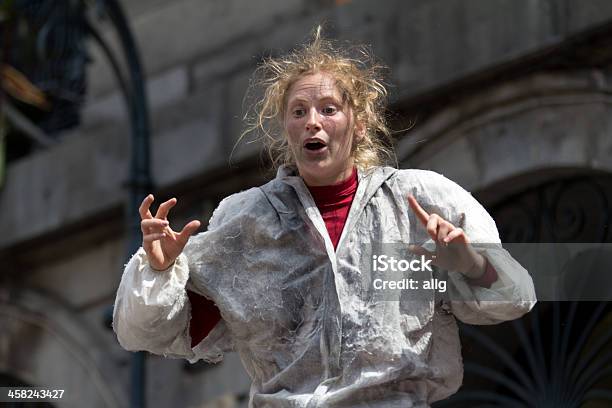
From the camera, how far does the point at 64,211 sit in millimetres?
10875

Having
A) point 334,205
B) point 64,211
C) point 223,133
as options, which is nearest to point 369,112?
point 334,205

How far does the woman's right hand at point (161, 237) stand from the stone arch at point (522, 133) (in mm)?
3924

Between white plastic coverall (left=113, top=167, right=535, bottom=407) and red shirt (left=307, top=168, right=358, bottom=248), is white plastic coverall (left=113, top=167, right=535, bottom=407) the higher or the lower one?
the lower one

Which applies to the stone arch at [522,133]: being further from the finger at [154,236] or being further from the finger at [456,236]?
the finger at [154,236]

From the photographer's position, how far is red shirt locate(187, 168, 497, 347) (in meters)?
4.93

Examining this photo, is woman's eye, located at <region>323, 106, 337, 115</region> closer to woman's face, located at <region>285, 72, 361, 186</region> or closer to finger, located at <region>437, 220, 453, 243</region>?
woman's face, located at <region>285, 72, 361, 186</region>

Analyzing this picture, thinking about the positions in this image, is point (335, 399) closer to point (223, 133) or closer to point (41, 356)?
point (223, 133)

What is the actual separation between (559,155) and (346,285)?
3.87 metres

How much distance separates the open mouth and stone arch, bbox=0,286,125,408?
19.0 feet

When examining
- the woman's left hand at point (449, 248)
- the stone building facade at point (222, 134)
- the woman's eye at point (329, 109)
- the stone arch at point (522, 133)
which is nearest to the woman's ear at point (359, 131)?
the woman's eye at point (329, 109)

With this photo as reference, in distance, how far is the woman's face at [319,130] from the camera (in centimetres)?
489

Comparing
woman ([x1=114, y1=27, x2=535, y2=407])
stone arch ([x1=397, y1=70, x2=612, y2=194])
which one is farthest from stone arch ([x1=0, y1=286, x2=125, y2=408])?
woman ([x1=114, y1=27, x2=535, y2=407])

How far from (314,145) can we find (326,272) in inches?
14.9

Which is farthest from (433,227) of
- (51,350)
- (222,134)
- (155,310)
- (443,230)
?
(51,350)
